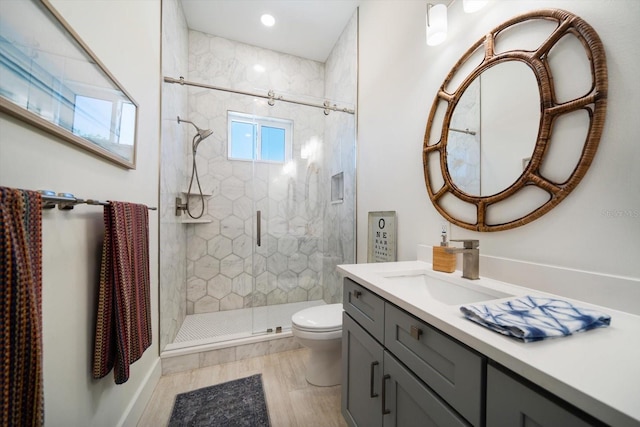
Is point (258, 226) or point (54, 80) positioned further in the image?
point (258, 226)

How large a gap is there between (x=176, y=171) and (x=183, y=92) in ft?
2.59

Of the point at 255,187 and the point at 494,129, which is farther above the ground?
the point at 494,129

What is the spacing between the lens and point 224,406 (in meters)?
1.35

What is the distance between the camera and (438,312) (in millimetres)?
633

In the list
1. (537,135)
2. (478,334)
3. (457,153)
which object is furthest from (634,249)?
(457,153)

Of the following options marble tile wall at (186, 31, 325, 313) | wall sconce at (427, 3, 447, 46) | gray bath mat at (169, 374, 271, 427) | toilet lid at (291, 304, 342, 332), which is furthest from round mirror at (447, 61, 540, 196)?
gray bath mat at (169, 374, 271, 427)

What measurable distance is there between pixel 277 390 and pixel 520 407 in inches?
57.1

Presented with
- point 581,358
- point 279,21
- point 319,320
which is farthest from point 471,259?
point 279,21

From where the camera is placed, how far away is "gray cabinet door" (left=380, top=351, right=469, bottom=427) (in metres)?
0.60

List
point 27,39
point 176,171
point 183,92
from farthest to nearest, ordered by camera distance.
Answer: point 183,92 < point 176,171 < point 27,39

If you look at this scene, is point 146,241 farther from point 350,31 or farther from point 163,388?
point 350,31

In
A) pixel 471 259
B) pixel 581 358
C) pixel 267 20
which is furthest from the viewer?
pixel 267 20

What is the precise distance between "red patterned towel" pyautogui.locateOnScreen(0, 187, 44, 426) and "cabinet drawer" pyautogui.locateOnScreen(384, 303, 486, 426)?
2.88ft

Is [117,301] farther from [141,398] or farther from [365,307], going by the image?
[365,307]
